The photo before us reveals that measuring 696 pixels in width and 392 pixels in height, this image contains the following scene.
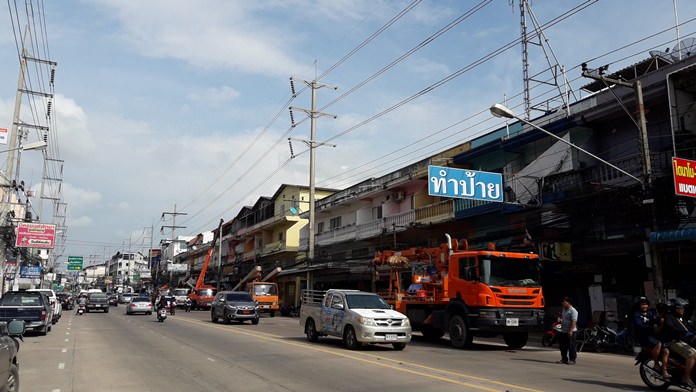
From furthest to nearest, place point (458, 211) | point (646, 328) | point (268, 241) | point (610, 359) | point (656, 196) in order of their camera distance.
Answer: point (268, 241)
point (458, 211)
point (656, 196)
point (610, 359)
point (646, 328)

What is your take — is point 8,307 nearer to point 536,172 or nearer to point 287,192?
point 536,172

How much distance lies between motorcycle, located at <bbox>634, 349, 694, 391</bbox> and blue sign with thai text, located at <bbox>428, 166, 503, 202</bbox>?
10483 mm

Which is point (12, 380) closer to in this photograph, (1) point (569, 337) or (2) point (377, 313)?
(2) point (377, 313)

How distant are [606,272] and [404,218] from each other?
12.7 metres

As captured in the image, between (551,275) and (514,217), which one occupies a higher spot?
(514,217)

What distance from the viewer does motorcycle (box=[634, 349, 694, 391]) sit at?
886 cm

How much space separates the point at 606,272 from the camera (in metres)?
21.0

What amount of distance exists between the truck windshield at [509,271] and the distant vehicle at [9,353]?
1221cm

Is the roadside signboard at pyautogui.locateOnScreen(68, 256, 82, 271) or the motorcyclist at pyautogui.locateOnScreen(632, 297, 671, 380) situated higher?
the roadside signboard at pyautogui.locateOnScreen(68, 256, 82, 271)

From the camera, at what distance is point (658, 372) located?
9.16 meters

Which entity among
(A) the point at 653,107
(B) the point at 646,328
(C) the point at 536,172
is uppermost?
(A) the point at 653,107

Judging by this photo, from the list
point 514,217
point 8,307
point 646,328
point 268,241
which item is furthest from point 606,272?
point 268,241

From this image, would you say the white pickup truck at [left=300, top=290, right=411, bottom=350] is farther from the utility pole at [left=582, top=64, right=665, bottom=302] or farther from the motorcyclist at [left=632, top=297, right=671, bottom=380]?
the utility pole at [left=582, top=64, right=665, bottom=302]

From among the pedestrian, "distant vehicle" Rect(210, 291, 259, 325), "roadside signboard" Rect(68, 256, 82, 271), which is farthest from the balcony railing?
"roadside signboard" Rect(68, 256, 82, 271)
